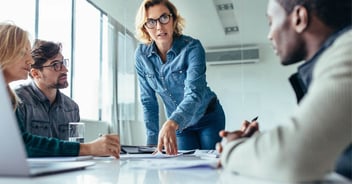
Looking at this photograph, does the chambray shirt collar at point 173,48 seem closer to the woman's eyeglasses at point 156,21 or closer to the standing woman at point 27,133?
the woman's eyeglasses at point 156,21

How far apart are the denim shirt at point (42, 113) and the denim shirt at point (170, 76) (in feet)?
1.52

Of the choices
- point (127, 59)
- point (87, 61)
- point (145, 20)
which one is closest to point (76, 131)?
point (145, 20)

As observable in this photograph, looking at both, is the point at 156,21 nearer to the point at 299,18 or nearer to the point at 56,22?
the point at 299,18

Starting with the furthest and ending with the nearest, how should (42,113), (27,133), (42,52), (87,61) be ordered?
1. (87,61)
2. (42,52)
3. (42,113)
4. (27,133)

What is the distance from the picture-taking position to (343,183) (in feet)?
1.57

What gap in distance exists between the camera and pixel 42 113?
181 cm

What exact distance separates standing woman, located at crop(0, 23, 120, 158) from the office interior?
1.80 meters

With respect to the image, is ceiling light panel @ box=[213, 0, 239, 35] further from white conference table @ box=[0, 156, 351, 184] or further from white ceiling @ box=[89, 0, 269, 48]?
white conference table @ box=[0, 156, 351, 184]

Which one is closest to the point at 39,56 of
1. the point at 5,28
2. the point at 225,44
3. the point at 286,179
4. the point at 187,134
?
the point at 5,28

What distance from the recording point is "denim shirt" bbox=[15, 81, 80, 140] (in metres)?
1.73

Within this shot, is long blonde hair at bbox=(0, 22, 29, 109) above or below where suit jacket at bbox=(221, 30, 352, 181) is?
above

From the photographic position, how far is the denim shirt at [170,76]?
5.31 ft

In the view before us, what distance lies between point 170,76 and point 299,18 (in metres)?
1.14

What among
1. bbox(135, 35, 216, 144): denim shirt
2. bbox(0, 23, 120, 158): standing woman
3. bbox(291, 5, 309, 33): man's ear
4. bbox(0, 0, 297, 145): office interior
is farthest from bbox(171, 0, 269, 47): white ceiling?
bbox(291, 5, 309, 33): man's ear
